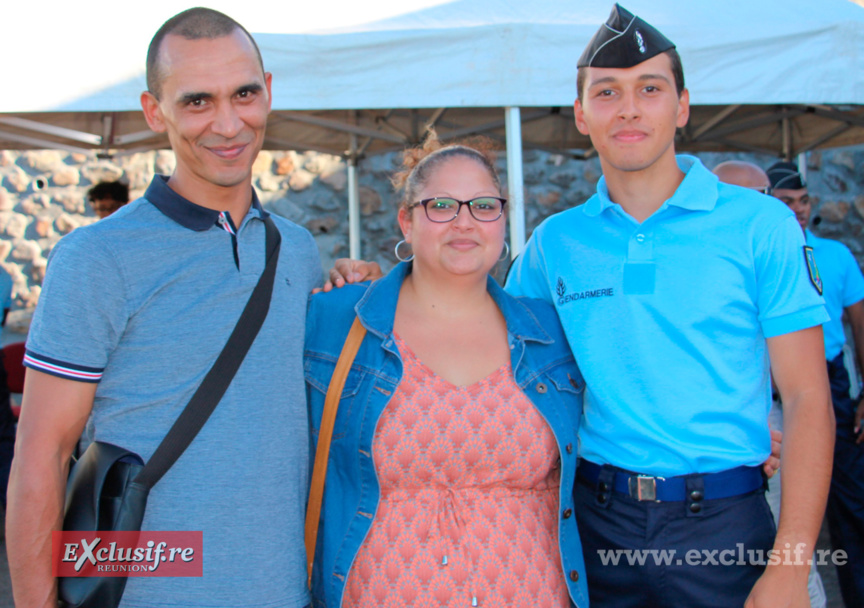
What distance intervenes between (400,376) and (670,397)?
62cm

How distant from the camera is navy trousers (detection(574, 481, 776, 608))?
1.57 meters

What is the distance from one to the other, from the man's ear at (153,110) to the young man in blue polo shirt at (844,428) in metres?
2.81

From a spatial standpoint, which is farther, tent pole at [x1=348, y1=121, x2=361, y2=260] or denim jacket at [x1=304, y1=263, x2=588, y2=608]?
tent pole at [x1=348, y1=121, x2=361, y2=260]

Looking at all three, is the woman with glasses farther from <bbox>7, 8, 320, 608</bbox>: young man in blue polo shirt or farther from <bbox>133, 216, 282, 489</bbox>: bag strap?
<bbox>133, 216, 282, 489</bbox>: bag strap

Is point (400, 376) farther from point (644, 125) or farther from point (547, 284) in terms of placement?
point (644, 125)

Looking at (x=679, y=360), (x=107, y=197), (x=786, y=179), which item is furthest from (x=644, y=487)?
(x=107, y=197)

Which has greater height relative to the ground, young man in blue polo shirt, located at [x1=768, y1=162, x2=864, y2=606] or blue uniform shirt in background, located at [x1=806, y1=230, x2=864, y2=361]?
blue uniform shirt in background, located at [x1=806, y1=230, x2=864, y2=361]

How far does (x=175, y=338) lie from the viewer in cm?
137

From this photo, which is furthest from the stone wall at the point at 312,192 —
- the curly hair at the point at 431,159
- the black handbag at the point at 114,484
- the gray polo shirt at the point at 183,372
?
the black handbag at the point at 114,484

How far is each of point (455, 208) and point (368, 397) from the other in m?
0.52

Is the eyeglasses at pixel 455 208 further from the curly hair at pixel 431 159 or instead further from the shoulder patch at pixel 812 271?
the shoulder patch at pixel 812 271

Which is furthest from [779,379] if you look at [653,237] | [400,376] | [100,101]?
[100,101]

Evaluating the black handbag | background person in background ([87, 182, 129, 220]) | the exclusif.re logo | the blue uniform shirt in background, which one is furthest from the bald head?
background person in background ([87, 182, 129, 220])

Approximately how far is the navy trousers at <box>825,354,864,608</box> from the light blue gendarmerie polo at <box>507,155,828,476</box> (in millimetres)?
1938
